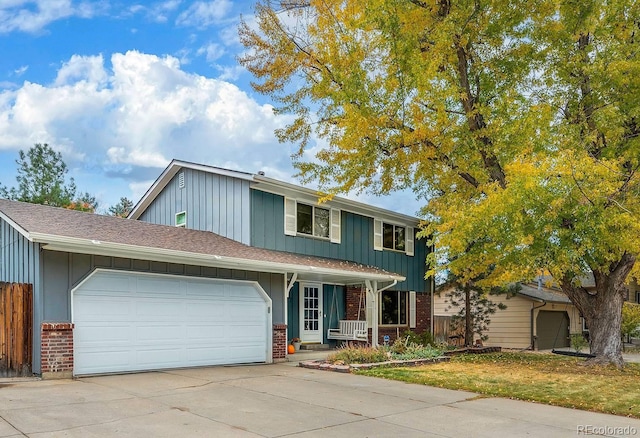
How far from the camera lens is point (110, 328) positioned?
37.6 ft

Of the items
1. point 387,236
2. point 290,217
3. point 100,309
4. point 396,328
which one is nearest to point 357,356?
point 290,217

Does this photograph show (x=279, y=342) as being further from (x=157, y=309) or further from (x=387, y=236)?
(x=387, y=236)

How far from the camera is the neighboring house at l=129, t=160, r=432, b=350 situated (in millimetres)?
16547

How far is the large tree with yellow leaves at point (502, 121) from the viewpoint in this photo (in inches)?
501

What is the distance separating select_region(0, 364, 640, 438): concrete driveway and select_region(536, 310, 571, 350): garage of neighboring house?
1658 centimetres

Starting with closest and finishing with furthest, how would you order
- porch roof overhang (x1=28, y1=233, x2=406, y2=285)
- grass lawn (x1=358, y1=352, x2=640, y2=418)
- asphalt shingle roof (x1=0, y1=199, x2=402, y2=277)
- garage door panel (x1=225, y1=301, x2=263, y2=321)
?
grass lawn (x1=358, y1=352, x2=640, y2=418) < porch roof overhang (x1=28, y1=233, x2=406, y2=285) < asphalt shingle roof (x1=0, y1=199, x2=402, y2=277) < garage door panel (x1=225, y1=301, x2=263, y2=321)

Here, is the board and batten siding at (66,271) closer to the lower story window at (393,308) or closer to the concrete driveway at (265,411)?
the concrete driveway at (265,411)

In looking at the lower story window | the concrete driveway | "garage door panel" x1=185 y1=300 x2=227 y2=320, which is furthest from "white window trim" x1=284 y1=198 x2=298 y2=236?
the concrete driveway

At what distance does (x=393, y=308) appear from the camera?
2111 centimetres

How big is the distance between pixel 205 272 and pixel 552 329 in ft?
61.7

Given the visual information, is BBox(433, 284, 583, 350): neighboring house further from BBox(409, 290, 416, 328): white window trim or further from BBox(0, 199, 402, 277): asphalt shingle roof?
BBox(0, 199, 402, 277): asphalt shingle roof

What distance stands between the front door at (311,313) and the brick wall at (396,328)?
1.42m

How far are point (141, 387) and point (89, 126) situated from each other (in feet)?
70.6

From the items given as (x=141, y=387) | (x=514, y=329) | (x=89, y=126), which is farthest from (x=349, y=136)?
(x=89, y=126)
